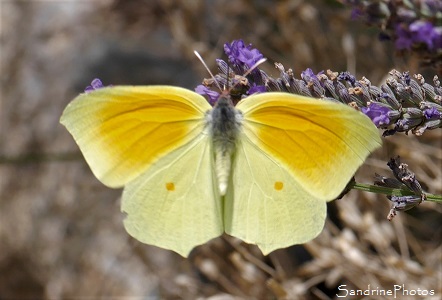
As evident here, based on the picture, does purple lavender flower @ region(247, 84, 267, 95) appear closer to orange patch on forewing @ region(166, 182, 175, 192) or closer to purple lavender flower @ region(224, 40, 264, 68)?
purple lavender flower @ region(224, 40, 264, 68)

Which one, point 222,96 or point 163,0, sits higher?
point 222,96

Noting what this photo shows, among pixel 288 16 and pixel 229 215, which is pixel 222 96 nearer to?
pixel 229 215

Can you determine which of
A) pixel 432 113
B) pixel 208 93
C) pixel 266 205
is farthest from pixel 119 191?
pixel 432 113

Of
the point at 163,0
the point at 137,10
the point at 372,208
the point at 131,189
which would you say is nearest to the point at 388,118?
the point at 131,189

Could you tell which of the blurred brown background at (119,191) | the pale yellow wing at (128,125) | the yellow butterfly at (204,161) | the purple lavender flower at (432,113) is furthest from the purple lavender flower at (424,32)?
the blurred brown background at (119,191)

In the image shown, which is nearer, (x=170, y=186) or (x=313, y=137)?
(x=313, y=137)

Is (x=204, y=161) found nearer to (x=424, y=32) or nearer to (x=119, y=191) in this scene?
(x=424, y=32)

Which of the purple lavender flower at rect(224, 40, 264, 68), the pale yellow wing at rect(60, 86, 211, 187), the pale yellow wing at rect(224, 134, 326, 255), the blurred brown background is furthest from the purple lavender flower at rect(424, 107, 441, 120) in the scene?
the blurred brown background
